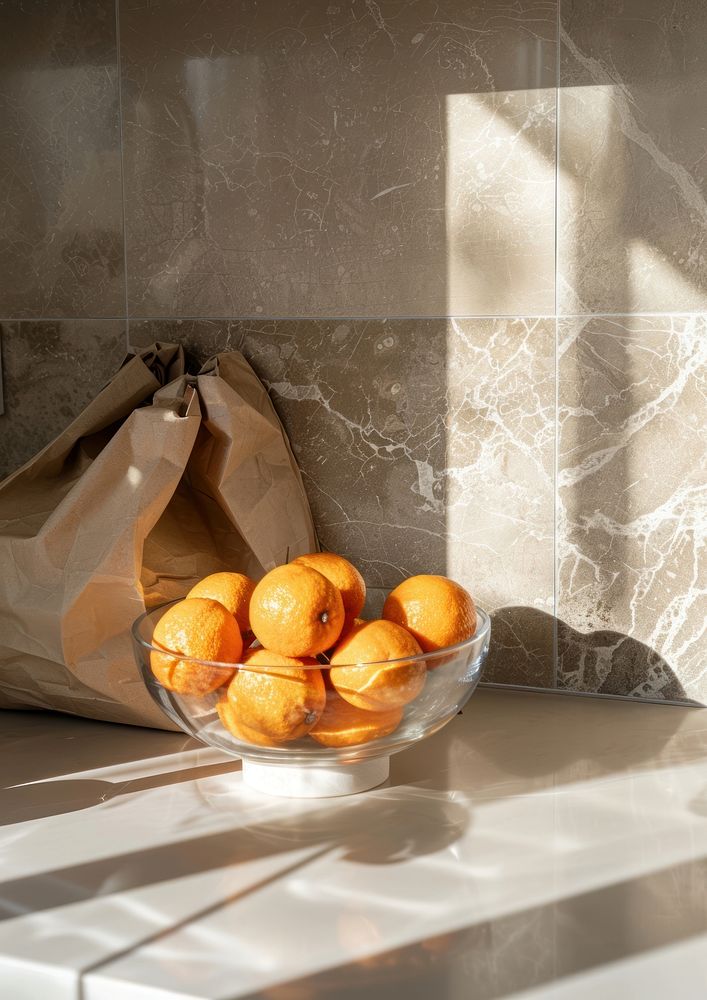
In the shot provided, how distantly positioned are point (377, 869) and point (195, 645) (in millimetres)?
229

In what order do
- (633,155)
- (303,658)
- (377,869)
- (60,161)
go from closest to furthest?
(377,869) < (303,658) < (633,155) < (60,161)

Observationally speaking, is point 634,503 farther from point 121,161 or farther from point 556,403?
point 121,161

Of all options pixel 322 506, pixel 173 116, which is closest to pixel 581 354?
pixel 322 506

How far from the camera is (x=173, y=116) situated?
120 cm

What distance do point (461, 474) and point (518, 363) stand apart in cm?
13

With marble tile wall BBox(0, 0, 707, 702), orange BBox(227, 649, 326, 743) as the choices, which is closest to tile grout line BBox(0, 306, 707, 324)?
marble tile wall BBox(0, 0, 707, 702)

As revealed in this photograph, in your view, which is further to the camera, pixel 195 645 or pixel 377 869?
pixel 195 645

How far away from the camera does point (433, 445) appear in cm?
115

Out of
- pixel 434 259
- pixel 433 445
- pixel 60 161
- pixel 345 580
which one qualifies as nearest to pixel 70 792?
pixel 345 580

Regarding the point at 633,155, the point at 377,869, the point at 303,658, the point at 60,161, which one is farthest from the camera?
the point at 60,161

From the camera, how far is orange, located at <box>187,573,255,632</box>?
0.94m

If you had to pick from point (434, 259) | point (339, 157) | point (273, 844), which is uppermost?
point (339, 157)

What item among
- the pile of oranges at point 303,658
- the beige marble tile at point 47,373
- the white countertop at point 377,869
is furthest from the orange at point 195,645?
the beige marble tile at point 47,373

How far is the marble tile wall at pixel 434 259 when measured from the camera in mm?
1042
